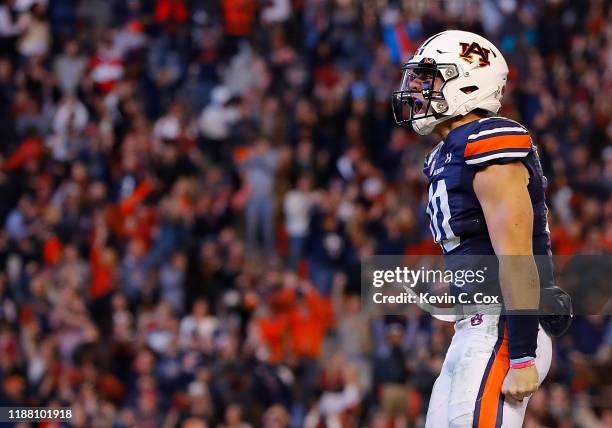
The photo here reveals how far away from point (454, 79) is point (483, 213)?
514 mm

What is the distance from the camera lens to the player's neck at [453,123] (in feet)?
15.5

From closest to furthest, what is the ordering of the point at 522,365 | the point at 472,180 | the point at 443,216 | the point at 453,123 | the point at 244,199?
the point at 522,365, the point at 472,180, the point at 443,216, the point at 453,123, the point at 244,199

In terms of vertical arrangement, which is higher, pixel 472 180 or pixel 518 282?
pixel 472 180

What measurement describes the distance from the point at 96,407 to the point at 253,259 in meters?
2.87

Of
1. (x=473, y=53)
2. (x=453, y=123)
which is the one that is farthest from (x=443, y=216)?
(x=473, y=53)

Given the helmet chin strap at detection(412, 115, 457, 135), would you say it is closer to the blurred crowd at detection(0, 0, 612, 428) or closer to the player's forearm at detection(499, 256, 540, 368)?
the player's forearm at detection(499, 256, 540, 368)

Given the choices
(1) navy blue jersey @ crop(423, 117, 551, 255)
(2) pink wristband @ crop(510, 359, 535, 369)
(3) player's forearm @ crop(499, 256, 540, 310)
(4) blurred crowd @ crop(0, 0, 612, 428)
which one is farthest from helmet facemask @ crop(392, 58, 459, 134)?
(4) blurred crowd @ crop(0, 0, 612, 428)

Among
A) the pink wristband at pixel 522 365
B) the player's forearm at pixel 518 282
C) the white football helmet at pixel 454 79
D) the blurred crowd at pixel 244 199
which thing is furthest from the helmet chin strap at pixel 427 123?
the blurred crowd at pixel 244 199

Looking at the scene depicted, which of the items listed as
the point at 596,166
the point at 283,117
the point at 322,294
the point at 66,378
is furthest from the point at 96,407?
the point at 596,166

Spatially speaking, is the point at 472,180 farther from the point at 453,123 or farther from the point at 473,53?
the point at 473,53

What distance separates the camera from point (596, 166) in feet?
45.0

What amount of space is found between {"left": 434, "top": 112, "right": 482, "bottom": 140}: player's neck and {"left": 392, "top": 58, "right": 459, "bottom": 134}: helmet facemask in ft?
0.10

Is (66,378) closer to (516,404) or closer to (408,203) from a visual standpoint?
(408,203)

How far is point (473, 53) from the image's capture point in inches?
185
